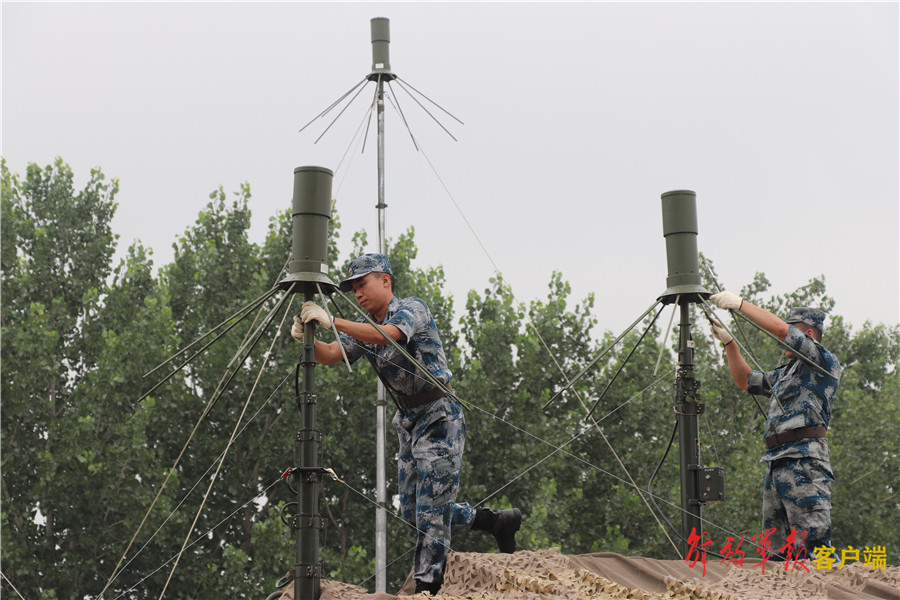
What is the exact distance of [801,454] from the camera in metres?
6.48

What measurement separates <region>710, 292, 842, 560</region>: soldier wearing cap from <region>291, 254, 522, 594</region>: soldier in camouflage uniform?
1.84m

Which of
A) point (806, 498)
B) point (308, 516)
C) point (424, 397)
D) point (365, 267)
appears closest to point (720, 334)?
point (806, 498)

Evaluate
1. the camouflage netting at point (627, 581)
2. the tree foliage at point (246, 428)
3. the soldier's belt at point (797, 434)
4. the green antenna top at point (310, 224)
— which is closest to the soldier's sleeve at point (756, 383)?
the soldier's belt at point (797, 434)

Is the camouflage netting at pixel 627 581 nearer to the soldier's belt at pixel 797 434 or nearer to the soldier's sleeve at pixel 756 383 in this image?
the soldier's belt at pixel 797 434

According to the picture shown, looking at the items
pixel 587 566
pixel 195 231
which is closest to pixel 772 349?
pixel 195 231

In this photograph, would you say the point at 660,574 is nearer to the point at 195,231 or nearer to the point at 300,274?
the point at 300,274

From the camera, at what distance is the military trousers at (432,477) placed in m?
5.38

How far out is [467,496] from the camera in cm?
1986

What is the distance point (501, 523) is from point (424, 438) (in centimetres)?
86

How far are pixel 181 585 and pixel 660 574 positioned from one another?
15.8 m

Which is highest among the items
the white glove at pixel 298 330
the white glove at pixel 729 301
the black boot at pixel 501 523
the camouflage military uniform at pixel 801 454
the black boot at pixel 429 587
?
the white glove at pixel 729 301

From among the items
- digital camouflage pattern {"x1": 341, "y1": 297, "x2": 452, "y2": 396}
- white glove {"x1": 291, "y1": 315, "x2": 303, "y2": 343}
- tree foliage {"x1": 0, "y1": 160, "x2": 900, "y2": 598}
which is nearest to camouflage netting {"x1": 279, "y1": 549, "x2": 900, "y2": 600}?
digital camouflage pattern {"x1": 341, "y1": 297, "x2": 452, "y2": 396}

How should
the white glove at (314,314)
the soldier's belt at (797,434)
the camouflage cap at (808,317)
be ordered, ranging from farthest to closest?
the camouflage cap at (808,317)
the soldier's belt at (797,434)
the white glove at (314,314)

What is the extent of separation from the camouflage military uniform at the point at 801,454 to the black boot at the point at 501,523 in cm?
178
